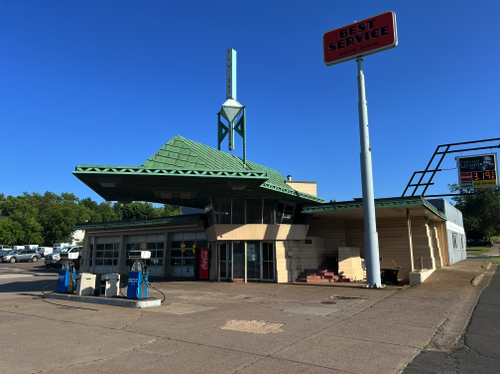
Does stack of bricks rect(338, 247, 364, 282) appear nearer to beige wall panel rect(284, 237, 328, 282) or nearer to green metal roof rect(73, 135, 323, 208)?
beige wall panel rect(284, 237, 328, 282)

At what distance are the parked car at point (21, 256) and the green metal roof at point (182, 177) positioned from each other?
117 ft

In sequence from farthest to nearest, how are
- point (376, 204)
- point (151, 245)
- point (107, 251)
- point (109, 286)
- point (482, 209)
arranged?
1. point (482, 209)
2. point (107, 251)
3. point (151, 245)
4. point (376, 204)
5. point (109, 286)

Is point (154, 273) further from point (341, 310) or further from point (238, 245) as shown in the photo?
point (341, 310)

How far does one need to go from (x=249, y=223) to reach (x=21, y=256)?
134 feet

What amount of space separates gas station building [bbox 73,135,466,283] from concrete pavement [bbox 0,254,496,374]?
5.17m

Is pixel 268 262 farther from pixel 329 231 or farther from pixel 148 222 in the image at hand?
pixel 148 222

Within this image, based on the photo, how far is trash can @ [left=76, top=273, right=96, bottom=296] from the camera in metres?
14.2

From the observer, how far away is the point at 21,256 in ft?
157

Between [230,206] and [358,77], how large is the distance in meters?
9.74

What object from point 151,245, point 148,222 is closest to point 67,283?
point 148,222

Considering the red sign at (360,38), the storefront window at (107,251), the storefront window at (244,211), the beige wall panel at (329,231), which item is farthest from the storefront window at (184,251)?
the red sign at (360,38)

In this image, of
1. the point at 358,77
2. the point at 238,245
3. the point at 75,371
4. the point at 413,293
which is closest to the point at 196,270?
the point at 238,245

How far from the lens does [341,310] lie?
1104cm

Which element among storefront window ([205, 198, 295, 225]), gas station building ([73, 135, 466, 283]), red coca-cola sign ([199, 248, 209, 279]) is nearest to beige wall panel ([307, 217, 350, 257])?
gas station building ([73, 135, 466, 283])
